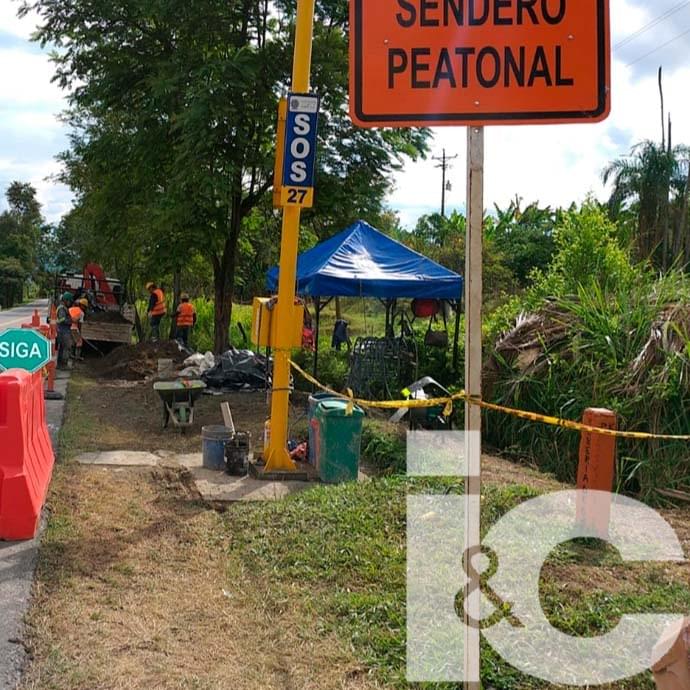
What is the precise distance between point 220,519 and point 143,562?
1110mm

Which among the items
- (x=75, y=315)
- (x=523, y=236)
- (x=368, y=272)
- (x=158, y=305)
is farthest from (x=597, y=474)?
(x=523, y=236)

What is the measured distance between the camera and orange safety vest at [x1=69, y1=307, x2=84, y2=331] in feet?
61.1

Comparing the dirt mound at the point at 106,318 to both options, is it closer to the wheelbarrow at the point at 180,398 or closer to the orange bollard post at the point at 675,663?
the wheelbarrow at the point at 180,398

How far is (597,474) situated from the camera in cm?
562

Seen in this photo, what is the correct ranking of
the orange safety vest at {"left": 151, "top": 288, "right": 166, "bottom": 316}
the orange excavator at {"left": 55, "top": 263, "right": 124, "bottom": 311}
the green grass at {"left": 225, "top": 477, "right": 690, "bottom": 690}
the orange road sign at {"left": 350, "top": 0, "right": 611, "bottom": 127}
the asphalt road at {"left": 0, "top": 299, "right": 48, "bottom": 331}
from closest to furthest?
the orange road sign at {"left": 350, "top": 0, "right": 611, "bottom": 127} → the green grass at {"left": 225, "top": 477, "right": 690, "bottom": 690} → the orange safety vest at {"left": 151, "top": 288, "right": 166, "bottom": 316} → the orange excavator at {"left": 55, "top": 263, "right": 124, "bottom": 311} → the asphalt road at {"left": 0, "top": 299, "right": 48, "bottom": 331}

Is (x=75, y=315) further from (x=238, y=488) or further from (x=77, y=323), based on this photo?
(x=238, y=488)

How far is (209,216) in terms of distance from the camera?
1616cm

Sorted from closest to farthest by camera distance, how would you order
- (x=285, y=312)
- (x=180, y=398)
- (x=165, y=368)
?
(x=285, y=312)
(x=180, y=398)
(x=165, y=368)

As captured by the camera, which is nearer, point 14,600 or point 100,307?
point 14,600

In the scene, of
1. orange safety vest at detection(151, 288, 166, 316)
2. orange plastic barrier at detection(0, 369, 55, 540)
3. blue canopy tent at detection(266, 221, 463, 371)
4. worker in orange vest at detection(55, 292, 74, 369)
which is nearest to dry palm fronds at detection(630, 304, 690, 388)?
blue canopy tent at detection(266, 221, 463, 371)

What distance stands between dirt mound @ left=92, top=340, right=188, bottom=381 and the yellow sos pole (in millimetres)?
9366

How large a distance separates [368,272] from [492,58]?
9.49 metres

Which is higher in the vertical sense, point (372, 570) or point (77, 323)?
point (77, 323)

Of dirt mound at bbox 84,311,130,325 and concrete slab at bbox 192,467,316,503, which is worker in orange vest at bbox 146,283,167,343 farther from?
concrete slab at bbox 192,467,316,503
